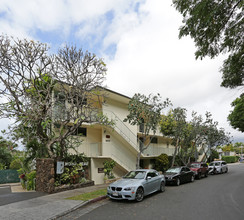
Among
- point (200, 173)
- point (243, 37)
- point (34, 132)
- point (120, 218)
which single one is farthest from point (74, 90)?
point (200, 173)

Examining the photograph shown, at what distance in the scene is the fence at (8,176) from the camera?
15.3 metres

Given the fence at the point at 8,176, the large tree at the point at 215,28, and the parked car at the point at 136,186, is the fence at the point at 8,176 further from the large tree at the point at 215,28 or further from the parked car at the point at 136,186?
the large tree at the point at 215,28

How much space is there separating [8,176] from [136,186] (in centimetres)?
1251

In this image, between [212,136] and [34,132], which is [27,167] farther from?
[212,136]

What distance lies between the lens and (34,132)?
12539 mm

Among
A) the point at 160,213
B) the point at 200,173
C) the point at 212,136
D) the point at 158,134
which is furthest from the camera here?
the point at 212,136

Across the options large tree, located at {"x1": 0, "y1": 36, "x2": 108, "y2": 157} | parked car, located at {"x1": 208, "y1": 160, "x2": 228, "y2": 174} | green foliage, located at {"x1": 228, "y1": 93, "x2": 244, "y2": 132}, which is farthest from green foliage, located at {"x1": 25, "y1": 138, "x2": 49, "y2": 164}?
Answer: green foliage, located at {"x1": 228, "y1": 93, "x2": 244, "y2": 132}

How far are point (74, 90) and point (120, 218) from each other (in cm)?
821

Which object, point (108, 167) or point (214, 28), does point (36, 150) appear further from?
point (214, 28)

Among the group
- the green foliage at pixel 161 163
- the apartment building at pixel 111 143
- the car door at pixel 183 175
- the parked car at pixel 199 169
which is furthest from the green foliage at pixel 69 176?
the green foliage at pixel 161 163

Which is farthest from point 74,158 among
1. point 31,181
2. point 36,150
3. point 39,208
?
point 39,208

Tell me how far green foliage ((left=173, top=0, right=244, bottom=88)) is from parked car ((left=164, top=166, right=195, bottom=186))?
860 cm

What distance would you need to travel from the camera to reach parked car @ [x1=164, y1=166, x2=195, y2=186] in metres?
13.2

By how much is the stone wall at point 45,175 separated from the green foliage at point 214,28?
9483 millimetres
